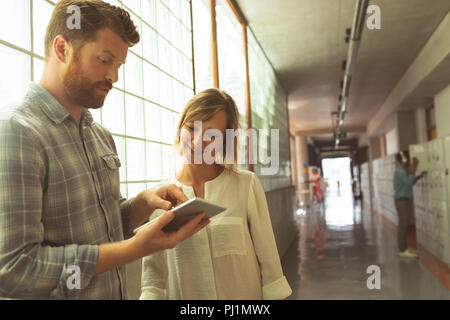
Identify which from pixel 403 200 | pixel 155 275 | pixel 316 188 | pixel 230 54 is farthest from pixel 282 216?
pixel 316 188

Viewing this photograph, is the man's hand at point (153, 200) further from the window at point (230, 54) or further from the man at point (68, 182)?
the window at point (230, 54)

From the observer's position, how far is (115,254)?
90cm

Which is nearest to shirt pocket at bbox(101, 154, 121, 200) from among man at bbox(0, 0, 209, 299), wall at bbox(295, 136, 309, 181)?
man at bbox(0, 0, 209, 299)

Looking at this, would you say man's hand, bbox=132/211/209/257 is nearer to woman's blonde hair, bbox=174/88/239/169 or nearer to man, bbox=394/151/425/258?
woman's blonde hair, bbox=174/88/239/169

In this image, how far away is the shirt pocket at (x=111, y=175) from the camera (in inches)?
43.2

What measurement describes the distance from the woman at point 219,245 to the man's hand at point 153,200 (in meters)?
0.21

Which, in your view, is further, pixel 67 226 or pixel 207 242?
pixel 207 242

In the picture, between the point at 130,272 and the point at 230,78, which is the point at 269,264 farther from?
the point at 230,78

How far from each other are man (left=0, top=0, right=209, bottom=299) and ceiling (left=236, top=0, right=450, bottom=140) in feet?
13.1

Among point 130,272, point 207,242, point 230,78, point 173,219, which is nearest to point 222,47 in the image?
point 230,78

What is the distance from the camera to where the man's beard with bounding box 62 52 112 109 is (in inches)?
38.5

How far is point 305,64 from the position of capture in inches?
282
